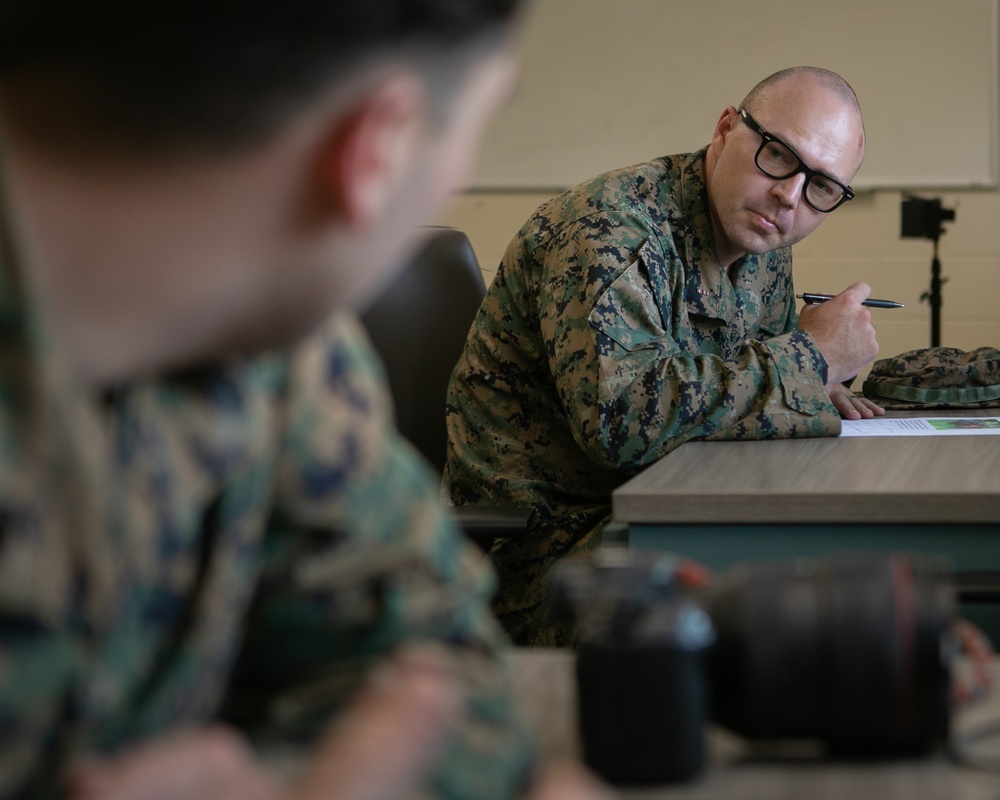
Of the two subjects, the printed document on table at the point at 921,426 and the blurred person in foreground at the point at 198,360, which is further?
the printed document on table at the point at 921,426

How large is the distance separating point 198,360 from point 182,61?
0.12 metres

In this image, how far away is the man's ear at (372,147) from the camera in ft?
1.40

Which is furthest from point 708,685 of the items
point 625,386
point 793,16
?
point 793,16

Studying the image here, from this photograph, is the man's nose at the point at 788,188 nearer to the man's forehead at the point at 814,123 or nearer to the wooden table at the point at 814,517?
the man's forehead at the point at 814,123

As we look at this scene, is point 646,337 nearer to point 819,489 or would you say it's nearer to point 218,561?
point 819,489

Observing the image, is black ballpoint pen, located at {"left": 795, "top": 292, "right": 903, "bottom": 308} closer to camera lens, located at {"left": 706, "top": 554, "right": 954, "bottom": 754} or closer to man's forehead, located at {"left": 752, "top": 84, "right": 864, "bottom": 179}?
man's forehead, located at {"left": 752, "top": 84, "right": 864, "bottom": 179}

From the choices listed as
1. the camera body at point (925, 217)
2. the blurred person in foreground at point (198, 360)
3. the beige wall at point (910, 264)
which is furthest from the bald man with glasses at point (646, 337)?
the beige wall at point (910, 264)

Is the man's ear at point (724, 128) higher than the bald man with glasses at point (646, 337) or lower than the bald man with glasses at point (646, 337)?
higher

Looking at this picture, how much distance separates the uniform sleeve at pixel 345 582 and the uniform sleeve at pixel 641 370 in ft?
3.51

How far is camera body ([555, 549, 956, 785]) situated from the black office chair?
142 centimetres

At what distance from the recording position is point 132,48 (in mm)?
397

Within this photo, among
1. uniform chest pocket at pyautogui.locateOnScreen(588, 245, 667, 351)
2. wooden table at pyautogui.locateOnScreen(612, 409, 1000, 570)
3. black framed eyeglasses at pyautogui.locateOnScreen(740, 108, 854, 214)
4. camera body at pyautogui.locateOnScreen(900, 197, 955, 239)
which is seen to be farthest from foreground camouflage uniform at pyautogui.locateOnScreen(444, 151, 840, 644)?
camera body at pyautogui.locateOnScreen(900, 197, 955, 239)

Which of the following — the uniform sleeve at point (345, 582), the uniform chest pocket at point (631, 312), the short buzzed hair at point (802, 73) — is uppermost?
the short buzzed hair at point (802, 73)

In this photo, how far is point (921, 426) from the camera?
187 centimetres
